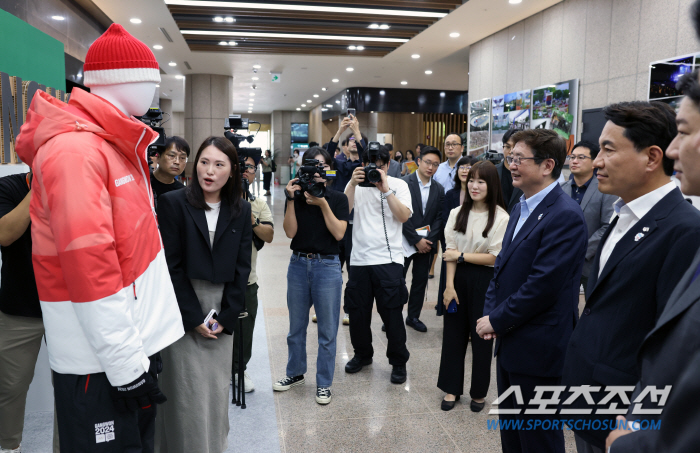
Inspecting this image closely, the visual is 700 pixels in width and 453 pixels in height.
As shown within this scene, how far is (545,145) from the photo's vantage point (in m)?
2.21

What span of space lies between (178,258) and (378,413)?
1.71 m

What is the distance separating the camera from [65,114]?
143cm

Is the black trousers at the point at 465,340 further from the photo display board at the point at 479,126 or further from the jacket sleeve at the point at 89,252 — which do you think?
the photo display board at the point at 479,126

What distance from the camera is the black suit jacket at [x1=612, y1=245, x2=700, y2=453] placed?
85 cm

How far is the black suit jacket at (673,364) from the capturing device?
0.85m

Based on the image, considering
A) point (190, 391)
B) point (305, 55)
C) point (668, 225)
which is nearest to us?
point (668, 225)

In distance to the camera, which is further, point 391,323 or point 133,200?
point 391,323

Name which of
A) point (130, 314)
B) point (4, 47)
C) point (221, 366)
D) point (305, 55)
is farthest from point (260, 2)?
point (130, 314)

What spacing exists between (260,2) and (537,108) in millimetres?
4679

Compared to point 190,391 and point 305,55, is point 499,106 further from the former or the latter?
point 190,391

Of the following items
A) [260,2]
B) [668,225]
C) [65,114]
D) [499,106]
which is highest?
[260,2]

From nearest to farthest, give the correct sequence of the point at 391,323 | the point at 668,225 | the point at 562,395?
the point at 668,225 → the point at 562,395 → the point at 391,323

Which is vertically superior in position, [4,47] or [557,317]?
[4,47]

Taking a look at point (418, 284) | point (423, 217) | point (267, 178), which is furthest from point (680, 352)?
point (267, 178)
